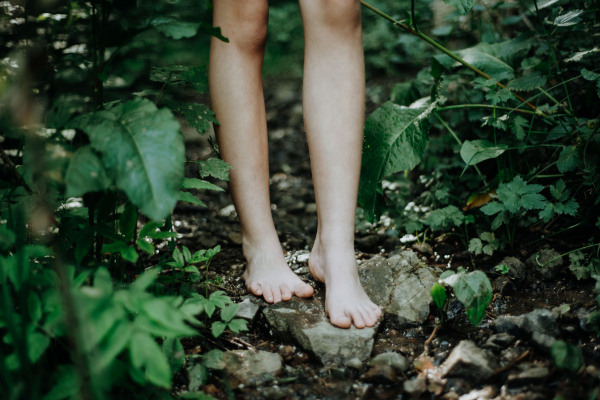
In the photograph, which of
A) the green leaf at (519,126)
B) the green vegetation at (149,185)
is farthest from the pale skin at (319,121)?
the green leaf at (519,126)

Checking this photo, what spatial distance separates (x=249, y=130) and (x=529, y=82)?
1116 mm

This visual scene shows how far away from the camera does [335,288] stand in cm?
154

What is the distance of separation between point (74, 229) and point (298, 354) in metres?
0.77

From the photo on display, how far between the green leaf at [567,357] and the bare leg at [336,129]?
542mm

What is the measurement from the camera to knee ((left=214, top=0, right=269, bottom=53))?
1.56 metres

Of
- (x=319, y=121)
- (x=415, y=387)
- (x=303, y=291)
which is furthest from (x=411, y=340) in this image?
(x=319, y=121)

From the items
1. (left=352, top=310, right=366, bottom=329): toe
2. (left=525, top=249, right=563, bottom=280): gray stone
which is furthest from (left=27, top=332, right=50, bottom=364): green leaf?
(left=525, top=249, right=563, bottom=280): gray stone

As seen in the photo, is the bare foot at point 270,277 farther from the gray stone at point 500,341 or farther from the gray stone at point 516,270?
the gray stone at point 516,270

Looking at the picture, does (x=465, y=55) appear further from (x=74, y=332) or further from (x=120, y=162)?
(x=74, y=332)

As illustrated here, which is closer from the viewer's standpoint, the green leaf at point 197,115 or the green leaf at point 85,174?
the green leaf at point 85,174

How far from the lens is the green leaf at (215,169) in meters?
1.44

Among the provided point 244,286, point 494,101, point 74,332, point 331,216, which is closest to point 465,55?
point 494,101

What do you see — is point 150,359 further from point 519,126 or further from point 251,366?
point 519,126

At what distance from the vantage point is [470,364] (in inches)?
46.9
